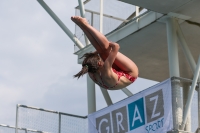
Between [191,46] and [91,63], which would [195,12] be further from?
[91,63]

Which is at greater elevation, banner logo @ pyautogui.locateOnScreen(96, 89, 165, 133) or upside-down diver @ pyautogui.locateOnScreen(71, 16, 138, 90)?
banner logo @ pyautogui.locateOnScreen(96, 89, 165, 133)

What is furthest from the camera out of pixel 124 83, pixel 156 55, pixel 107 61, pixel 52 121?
pixel 156 55

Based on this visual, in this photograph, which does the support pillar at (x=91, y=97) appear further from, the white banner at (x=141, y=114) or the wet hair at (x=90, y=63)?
the wet hair at (x=90, y=63)

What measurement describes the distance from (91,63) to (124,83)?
38.7 inches

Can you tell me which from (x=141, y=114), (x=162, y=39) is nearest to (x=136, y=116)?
(x=141, y=114)

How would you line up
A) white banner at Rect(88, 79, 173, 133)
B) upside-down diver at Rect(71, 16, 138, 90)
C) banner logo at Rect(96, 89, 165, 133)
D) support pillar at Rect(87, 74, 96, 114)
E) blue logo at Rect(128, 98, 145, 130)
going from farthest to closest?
support pillar at Rect(87, 74, 96, 114) → blue logo at Rect(128, 98, 145, 130) → banner logo at Rect(96, 89, 165, 133) → white banner at Rect(88, 79, 173, 133) → upside-down diver at Rect(71, 16, 138, 90)

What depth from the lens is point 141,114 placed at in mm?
17281

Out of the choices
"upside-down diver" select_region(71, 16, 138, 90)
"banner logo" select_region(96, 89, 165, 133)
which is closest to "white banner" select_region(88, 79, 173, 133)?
"banner logo" select_region(96, 89, 165, 133)

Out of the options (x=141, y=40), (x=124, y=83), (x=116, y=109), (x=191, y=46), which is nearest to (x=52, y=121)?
(x=116, y=109)

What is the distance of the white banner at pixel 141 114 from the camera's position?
53.9 feet

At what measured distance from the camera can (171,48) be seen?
18.1 m

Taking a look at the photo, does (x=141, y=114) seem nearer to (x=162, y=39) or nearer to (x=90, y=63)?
(x=162, y=39)

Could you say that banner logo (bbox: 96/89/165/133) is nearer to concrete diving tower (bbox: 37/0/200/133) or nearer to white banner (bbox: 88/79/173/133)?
white banner (bbox: 88/79/173/133)

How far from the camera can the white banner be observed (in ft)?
53.9
